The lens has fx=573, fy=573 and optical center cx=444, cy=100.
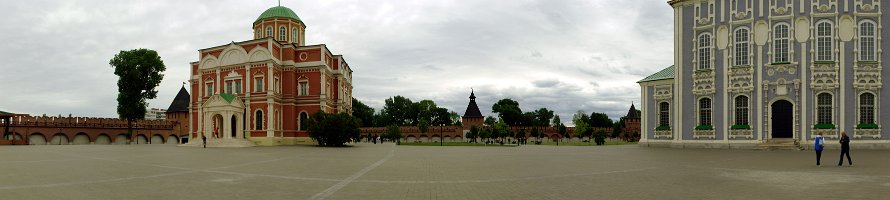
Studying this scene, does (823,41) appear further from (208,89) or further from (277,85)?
(208,89)

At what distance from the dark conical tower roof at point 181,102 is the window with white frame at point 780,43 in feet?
265

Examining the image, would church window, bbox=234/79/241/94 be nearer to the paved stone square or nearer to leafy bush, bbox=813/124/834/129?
the paved stone square

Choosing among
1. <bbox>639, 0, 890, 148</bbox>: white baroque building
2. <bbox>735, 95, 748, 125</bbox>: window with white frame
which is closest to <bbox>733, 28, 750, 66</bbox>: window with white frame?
<bbox>639, 0, 890, 148</bbox>: white baroque building

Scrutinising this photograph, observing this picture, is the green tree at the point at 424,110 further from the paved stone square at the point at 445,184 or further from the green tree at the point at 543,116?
the paved stone square at the point at 445,184

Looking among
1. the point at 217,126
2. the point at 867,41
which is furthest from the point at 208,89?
the point at 867,41

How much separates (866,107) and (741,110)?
20.9 feet

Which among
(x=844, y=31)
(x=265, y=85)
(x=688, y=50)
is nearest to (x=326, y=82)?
(x=265, y=85)

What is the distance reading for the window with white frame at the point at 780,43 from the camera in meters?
34.0

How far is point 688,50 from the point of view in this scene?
3744 centimetres

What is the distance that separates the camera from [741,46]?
Result: 115 ft

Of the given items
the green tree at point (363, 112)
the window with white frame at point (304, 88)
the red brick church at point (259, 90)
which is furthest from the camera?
the green tree at point (363, 112)

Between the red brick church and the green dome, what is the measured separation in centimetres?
289

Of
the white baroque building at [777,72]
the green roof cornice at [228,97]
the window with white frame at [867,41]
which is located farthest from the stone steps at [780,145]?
the green roof cornice at [228,97]

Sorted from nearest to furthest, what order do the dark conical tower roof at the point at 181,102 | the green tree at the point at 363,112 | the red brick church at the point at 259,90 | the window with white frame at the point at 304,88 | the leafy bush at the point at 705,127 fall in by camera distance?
the leafy bush at the point at 705,127 → the red brick church at the point at 259,90 → the window with white frame at the point at 304,88 → the dark conical tower roof at the point at 181,102 → the green tree at the point at 363,112
